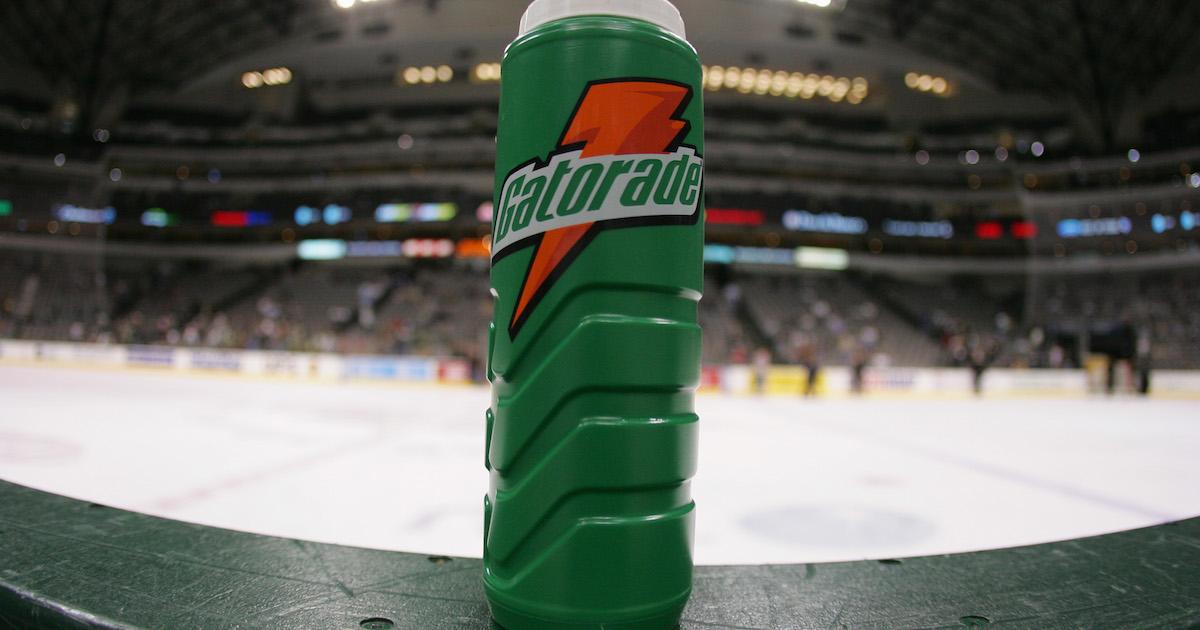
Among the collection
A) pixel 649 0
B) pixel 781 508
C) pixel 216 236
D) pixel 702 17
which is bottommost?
pixel 781 508

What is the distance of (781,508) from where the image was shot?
3.53 m

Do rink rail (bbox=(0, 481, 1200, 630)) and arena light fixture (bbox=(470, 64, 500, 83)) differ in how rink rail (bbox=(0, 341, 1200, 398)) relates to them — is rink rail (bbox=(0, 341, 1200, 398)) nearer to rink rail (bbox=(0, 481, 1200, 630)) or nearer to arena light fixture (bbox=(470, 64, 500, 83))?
rink rail (bbox=(0, 481, 1200, 630))

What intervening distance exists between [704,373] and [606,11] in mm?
12704

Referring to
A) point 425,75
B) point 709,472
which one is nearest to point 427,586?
point 709,472

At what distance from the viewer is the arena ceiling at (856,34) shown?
2248 centimetres

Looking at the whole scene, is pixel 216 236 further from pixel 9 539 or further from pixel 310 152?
pixel 9 539

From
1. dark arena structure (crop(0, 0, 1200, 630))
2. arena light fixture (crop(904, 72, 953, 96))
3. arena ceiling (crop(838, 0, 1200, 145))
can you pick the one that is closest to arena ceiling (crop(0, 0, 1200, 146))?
arena ceiling (crop(838, 0, 1200, 145))

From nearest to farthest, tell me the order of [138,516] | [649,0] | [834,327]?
[649,0] → [138,516] → [834,327]

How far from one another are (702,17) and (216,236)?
23158mm

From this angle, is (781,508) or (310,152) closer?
(781,508)

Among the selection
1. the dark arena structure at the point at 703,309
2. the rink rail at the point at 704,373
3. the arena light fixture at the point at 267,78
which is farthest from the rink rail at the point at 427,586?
the arena light fixture at the point at 267,78

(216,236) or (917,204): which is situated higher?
(917,204)

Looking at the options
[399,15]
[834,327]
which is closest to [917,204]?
[834,327]

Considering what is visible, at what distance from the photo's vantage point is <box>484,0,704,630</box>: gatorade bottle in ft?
2.48
